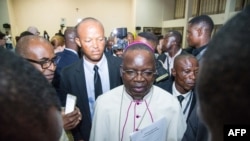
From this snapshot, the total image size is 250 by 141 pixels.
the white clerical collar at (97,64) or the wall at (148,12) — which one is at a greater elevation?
the wall at (148,12)

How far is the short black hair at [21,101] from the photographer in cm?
37

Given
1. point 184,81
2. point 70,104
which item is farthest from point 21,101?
point 184,81

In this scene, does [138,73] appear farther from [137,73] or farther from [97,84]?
[97,84]

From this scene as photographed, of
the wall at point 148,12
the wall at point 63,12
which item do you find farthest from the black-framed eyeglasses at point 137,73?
the wall at point 63,12

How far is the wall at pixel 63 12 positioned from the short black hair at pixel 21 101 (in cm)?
933

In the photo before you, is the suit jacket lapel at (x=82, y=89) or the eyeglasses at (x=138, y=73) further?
the suit jacket lapel at (x=82, y=89)

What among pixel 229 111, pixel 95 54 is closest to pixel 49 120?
pixel 229 111

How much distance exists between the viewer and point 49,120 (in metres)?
0.44

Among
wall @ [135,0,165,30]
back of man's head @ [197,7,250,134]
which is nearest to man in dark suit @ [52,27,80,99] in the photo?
back of man's head @ [197,7,250,134]

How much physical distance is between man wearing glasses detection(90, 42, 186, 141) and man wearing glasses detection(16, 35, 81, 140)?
0.17m

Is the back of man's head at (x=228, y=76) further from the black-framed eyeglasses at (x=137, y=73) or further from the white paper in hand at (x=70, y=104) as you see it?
the white paper in hand at (x=70, y=104)

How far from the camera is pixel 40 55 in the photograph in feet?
4.25

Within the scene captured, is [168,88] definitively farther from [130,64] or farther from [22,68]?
[22,68]

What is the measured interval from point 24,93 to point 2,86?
0.13 feet
